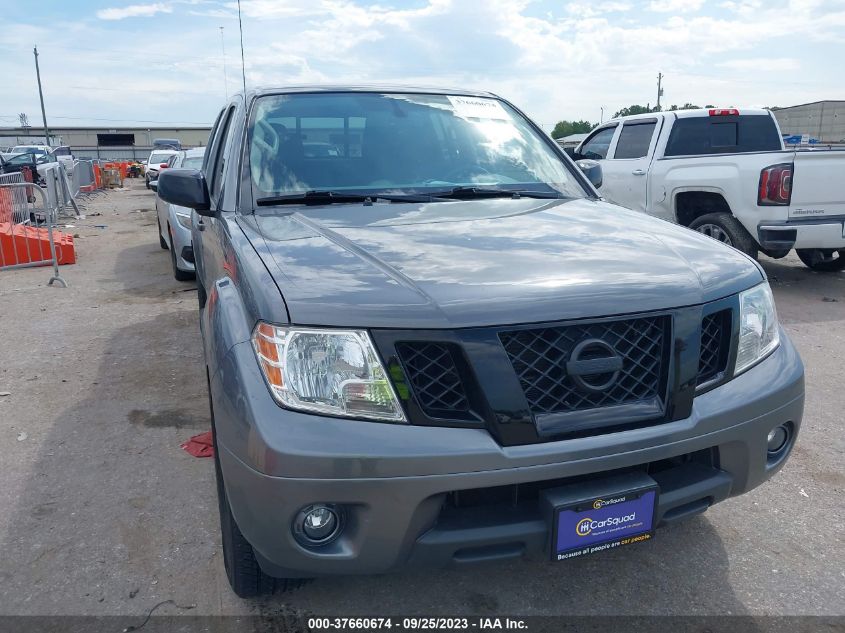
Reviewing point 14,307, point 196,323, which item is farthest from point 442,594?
point 14,307

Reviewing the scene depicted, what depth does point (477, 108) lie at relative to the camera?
12.3 feet

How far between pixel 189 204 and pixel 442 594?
199cm

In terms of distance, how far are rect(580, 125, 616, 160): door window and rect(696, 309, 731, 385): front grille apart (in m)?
7.85

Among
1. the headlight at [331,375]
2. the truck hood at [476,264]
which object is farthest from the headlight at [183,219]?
the headlight at [331,375]

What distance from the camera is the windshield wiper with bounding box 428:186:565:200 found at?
10.3 feet

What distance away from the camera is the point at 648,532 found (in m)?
2.09

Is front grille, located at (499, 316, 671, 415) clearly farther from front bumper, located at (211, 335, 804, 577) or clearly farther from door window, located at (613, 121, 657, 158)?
door window, located at (613, 121, 657, 158)

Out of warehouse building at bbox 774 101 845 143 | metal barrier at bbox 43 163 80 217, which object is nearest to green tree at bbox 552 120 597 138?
warehouse building at bbox 774 101 845 143

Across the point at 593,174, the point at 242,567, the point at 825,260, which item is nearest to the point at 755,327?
the point at 593,174

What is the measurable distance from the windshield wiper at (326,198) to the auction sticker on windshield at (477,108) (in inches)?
32.9

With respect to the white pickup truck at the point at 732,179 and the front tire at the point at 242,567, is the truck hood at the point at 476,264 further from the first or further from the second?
the white pickup truck at the point at 732,179

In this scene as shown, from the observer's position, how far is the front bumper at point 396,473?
181 cm

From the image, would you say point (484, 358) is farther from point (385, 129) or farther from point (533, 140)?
point (533, 140)

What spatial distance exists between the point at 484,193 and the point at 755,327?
1318mm
